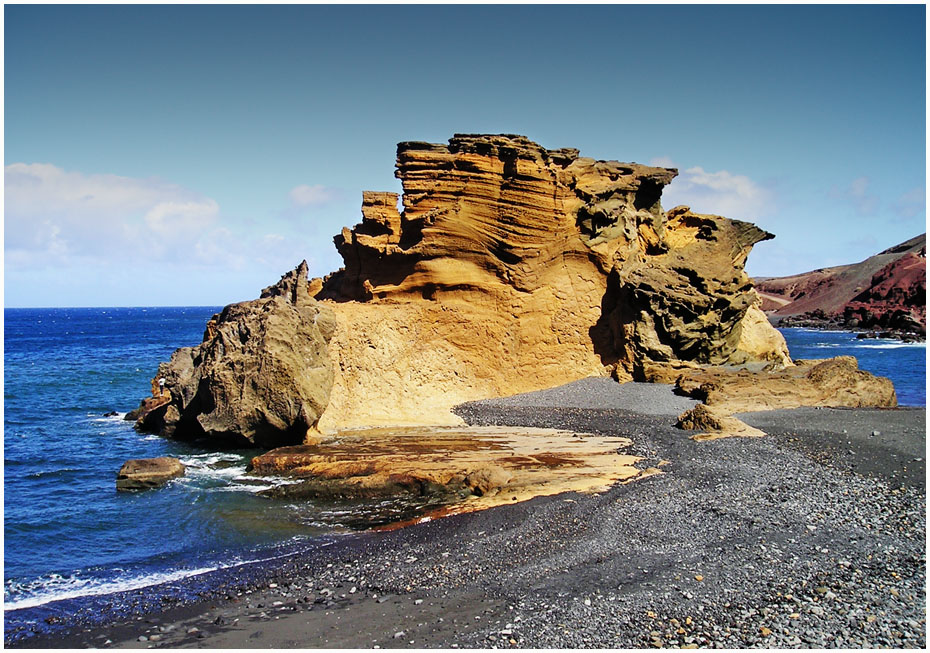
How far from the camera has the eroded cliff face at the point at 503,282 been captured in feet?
84.3

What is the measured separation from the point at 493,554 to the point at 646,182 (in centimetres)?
2200

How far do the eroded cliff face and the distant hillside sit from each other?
49744mm

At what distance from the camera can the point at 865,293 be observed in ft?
302

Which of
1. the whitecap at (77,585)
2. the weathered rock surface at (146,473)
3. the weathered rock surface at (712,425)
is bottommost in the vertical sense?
the whitecap at (77,585)

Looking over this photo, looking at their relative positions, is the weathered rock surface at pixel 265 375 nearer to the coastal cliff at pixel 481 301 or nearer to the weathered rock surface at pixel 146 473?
the coastal cliff at pixel 481 301

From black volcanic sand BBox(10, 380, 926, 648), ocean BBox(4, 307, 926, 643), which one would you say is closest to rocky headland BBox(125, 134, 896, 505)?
ocean BBox(4, 307, 926, 643)

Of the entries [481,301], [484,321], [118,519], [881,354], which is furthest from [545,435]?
[881,354]

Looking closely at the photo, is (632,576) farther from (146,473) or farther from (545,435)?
(146,473)

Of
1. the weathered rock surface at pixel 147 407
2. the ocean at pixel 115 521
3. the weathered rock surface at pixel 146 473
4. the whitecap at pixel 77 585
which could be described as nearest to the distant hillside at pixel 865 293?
the weathered rock surface at pixel 147 407

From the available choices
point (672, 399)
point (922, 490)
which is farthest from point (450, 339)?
point (922, 490)

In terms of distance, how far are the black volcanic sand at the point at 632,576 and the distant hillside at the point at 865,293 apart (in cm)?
6312

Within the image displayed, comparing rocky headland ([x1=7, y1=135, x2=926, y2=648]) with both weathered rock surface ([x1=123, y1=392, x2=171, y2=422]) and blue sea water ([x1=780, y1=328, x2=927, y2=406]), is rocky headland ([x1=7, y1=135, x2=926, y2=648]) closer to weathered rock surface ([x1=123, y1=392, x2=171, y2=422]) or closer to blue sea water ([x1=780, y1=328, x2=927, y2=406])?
weathered rock surface ([x1=123, y1=392, x2=171, y2=422])

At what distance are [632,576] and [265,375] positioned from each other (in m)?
13.4

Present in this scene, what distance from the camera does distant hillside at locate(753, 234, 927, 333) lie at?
76.5 meters
